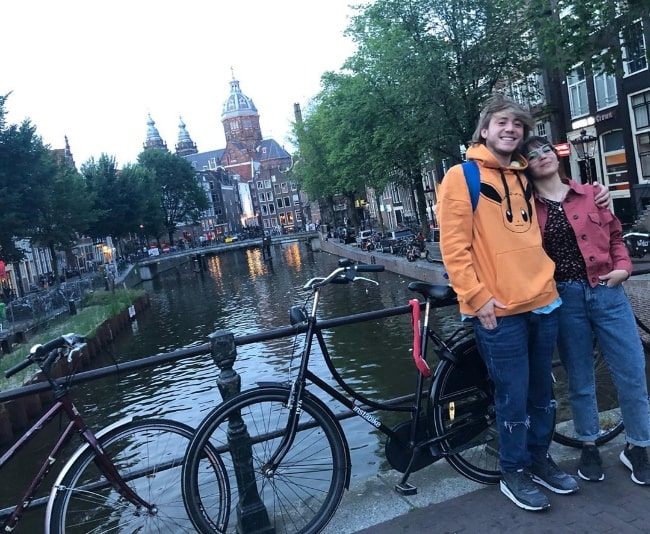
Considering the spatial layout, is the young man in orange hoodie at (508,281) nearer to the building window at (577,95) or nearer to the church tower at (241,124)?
the building window at (577,95)

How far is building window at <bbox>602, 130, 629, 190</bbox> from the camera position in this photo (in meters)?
24.6

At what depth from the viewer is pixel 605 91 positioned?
977 inches

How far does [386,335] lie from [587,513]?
1422cm

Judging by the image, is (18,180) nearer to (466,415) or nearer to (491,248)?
(466,415)

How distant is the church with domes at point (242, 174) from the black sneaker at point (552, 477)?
95540 mm

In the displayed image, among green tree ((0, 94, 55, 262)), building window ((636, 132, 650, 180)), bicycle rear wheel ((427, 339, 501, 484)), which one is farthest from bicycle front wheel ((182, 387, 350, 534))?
green tree ((0, 94, 55, 262))

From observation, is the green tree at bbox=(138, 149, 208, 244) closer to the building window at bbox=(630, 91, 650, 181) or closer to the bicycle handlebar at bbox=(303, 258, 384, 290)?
the building window at bbox=(630, 91, 650, 181)

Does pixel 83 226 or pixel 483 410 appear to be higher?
pixel 83 226

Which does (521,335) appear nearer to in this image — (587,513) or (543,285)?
(543,285)

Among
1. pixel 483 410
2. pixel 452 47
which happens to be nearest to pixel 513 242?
pixel 483 410

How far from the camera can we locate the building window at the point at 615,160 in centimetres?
2461

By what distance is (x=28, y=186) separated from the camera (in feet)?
94.8

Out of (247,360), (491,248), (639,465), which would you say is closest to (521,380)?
(491,248)

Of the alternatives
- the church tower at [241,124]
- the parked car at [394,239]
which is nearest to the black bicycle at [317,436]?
→ the parked car at [394,239]
